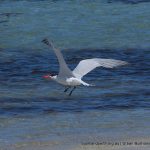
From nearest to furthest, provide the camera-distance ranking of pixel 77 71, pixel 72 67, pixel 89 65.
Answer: pixel 89 65, pixel 77 71, pixel 72 67

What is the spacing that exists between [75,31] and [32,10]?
11.3 feet

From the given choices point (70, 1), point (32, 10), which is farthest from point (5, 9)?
point (70, 1)

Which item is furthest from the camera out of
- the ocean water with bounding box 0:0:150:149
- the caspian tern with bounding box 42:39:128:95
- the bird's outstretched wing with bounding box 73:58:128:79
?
the bird's outstretched wing with bounding box 73:58:128:79

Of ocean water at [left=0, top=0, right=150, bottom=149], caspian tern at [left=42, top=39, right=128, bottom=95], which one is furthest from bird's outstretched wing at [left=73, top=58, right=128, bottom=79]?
ocean water at [left=0, top=0, right=150, bottom=149]

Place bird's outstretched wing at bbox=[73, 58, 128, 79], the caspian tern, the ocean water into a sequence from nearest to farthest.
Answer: the ocean water → the caspian tern → bird's outstretched wing at bbox=[73, 58, 128, 79]

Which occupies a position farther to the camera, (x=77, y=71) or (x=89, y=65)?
(x=77, y=71)

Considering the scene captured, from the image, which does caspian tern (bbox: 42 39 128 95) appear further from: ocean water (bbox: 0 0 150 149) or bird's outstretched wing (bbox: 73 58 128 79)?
ocean water (bbox: 0 0 150 149)

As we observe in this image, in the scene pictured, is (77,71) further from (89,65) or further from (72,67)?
(72,67)

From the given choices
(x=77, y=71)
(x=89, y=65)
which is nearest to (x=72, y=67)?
(x=77, y=71)

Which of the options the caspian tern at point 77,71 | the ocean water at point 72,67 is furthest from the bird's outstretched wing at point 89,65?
the ocean water at point 72,67

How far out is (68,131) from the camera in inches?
440

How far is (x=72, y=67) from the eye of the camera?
17359 mm

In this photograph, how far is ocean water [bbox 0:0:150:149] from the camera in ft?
37.6

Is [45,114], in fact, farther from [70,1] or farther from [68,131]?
[70,1]
